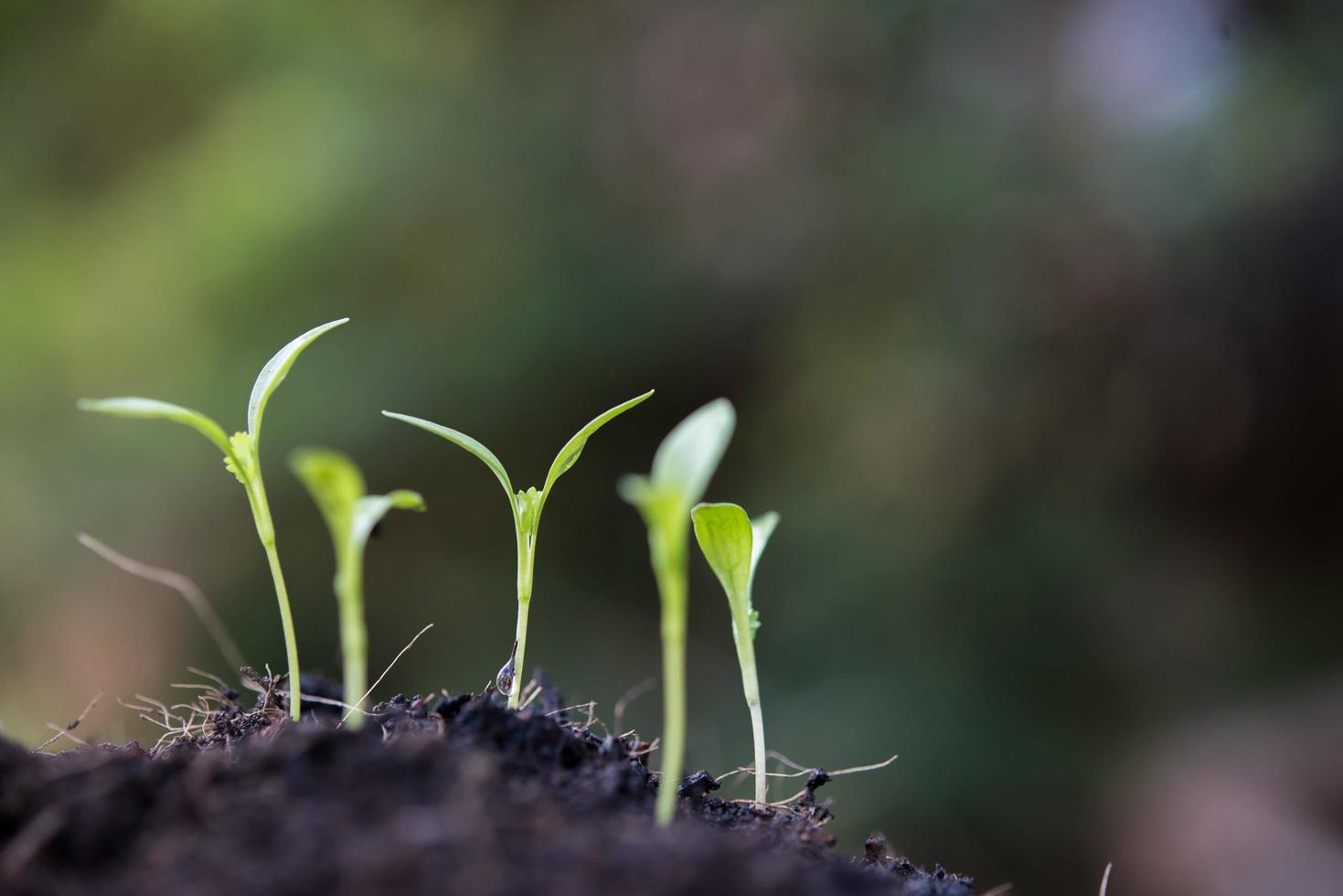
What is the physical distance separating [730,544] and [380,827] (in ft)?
0.91

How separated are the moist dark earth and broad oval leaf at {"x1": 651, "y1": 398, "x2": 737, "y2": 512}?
0.15 meters

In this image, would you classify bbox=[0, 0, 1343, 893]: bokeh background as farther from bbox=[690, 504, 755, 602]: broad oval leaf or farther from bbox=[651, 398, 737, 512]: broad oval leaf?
bbox=[651, 398, 737, 512]: broad oval leaf

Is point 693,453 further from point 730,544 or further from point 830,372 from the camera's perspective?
point 830,372

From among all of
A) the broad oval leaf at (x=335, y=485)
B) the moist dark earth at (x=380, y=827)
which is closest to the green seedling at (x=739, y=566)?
the moist dark earth at (x=380, y=827)

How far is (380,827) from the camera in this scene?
40 centimetres

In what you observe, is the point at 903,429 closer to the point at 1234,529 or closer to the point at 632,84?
the point at 1234,529

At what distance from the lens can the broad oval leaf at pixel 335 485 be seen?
417mm

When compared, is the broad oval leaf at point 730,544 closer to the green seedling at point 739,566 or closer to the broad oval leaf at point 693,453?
the green seedling at point 739,566

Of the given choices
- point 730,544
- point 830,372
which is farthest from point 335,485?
point 830,372

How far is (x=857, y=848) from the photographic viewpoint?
227cm

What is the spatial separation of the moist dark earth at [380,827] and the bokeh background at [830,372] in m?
2.03

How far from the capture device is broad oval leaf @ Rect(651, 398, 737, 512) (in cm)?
42

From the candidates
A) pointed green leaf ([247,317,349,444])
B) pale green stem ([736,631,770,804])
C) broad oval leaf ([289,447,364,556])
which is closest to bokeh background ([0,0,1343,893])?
pale green stem ([736,631,770,804])

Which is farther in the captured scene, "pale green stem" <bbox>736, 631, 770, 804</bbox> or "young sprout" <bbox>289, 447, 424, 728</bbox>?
"pale green stem" <bbox>736, 631, 770, 804</bbox>
